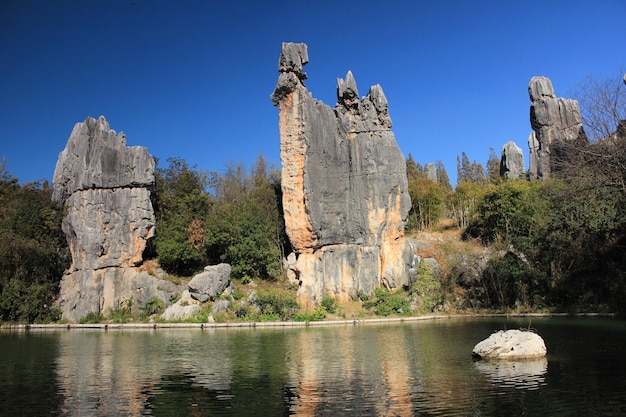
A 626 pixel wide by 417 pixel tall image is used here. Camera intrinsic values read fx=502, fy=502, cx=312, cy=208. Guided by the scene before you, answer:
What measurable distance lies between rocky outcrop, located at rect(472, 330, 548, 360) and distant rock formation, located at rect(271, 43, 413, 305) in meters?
18.4

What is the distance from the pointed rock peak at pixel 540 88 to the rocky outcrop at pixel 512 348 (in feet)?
127

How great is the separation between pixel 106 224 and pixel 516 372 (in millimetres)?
30049

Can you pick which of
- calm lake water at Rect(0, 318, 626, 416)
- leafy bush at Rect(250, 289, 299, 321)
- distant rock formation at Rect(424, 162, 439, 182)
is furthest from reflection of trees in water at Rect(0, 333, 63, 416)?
distant rock formation at Rect(424, 162, 439, 182)

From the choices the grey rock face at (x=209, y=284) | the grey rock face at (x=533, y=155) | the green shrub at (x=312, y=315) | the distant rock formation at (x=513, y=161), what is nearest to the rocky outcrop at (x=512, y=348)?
the green shrub at (x=312, y=315)

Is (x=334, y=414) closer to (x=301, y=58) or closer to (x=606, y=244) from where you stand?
(x=606, y=244)

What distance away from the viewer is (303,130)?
114 ft

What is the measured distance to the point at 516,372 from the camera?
13.2m

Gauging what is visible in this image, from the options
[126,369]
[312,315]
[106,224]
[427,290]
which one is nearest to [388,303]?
[427,290]

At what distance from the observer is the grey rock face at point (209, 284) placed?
32.2 metres

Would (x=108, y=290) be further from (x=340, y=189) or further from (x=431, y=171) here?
(x=431, y=171)

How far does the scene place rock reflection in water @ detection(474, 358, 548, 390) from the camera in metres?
11.9

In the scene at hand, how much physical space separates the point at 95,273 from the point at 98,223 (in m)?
3.53

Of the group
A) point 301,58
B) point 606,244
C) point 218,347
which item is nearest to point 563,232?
point 606,244

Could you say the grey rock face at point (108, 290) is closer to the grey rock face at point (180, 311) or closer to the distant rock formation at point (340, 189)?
the grey rock face at point (180, 311)
